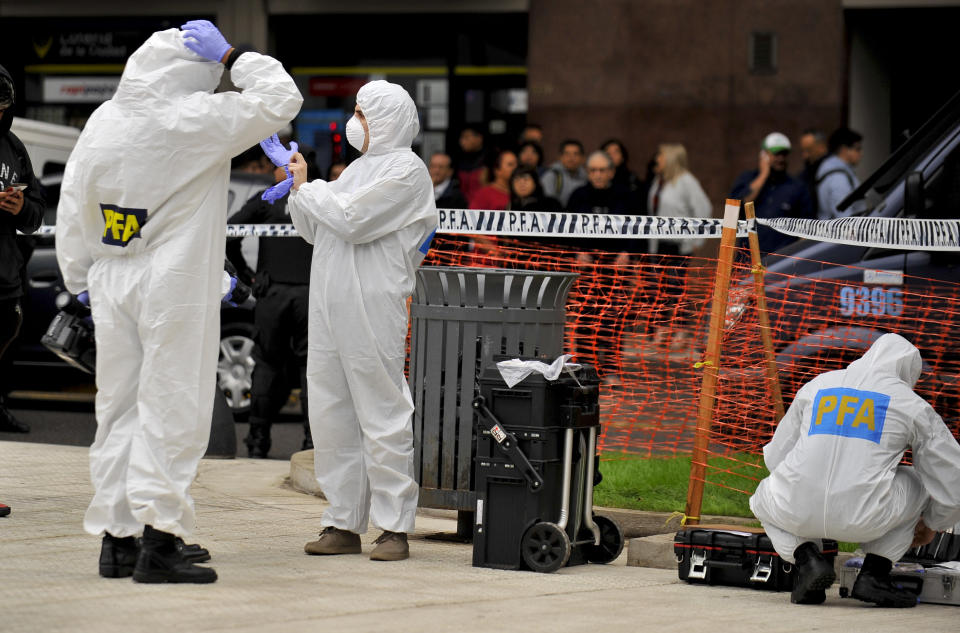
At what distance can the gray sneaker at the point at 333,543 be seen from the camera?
697cm

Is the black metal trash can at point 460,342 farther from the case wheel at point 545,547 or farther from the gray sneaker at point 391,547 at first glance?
the case wheel at point 545,547

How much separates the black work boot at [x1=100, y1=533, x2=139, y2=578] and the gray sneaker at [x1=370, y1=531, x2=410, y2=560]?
44.2 inches

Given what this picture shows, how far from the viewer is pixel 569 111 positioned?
1867 cm

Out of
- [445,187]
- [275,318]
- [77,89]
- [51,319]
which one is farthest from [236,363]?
[77,89]

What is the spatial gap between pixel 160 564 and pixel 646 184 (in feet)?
34.4

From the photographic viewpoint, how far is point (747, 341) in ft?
28.8

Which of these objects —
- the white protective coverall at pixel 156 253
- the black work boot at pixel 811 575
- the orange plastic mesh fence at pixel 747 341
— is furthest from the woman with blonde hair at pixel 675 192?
the white protective coverall at pixel 156 253

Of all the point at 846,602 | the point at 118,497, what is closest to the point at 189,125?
the point at 118,497

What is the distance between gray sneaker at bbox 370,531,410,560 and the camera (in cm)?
690

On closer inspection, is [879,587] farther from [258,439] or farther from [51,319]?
[51,319]

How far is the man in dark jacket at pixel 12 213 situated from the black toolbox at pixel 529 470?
283 centimetres

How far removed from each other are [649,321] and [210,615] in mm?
4688

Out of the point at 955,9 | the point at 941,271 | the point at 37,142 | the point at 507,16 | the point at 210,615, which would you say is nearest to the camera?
the point at 210,615

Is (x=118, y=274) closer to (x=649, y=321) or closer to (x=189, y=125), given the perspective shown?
(x=189, y=125)
